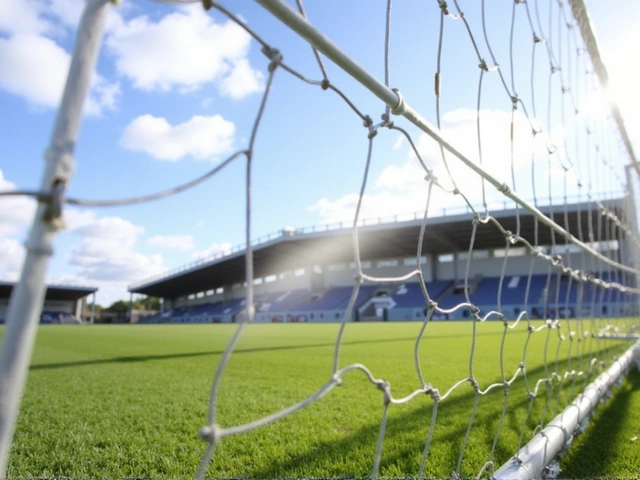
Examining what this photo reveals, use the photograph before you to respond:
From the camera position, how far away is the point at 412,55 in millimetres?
1584

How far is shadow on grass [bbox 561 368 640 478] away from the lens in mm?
1538

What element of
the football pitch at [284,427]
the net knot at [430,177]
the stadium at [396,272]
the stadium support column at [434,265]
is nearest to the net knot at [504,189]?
the net knot at [430,177]

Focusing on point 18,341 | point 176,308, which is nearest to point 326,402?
point 18,341

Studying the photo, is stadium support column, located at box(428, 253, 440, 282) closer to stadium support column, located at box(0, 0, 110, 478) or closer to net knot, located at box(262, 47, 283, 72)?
net knot, located at box(262, 47, 283, 72)

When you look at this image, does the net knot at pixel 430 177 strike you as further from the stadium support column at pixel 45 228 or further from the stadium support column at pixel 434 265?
the stadium support column at pixel 434 265

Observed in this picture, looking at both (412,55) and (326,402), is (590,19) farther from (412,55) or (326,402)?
(326,402)

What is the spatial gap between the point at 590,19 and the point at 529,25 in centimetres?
38

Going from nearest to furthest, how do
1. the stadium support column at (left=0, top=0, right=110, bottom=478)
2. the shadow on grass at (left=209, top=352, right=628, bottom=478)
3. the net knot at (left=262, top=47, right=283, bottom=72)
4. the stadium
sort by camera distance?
the stadium support column at (left=0, top=0, right=110, bottom=478), the net knot at (left=262, top=47, right=283, bottom=72), the shadow on grass at (left=209, top=352, right=628, bottom=478), the stadium

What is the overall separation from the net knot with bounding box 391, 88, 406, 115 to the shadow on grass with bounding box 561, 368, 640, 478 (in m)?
1.30

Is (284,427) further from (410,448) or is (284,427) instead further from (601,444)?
(601,444)

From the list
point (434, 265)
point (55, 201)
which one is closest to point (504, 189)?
point (55, 201)

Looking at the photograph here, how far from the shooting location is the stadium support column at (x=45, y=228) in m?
0.39

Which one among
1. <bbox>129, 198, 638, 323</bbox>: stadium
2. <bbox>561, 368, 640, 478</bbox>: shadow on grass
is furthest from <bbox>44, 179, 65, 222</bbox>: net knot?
<bbox>129, 198, 638, 323</bbox>: stadium

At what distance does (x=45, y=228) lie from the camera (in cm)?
43
